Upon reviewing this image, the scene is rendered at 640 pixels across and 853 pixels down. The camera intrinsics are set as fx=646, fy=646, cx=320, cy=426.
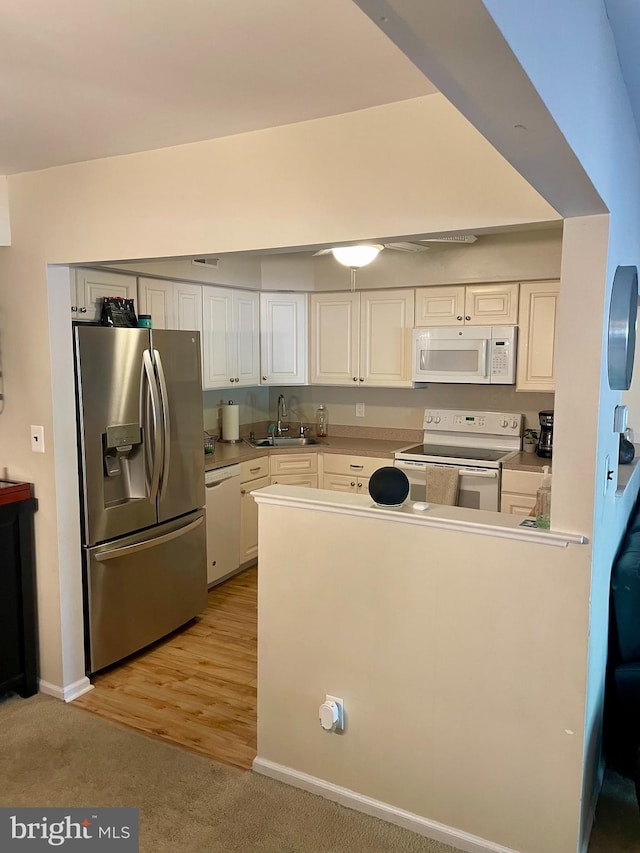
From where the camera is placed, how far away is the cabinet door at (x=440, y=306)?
452cm

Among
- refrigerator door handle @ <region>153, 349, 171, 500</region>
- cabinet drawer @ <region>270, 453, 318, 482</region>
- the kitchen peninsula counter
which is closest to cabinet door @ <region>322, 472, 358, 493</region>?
cabinet drawer @ <region>270, 453, 318, 482</region>

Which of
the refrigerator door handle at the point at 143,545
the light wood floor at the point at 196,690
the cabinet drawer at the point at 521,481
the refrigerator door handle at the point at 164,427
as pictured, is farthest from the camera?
the cabinet drawer at the point at 521,481

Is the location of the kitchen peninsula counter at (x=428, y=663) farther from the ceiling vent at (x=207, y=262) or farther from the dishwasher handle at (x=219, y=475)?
the ceiling vent at (x=207, y=262)

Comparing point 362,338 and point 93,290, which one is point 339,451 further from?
point 93,290

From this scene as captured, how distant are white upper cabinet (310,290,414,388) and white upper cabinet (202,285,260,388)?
0.48m

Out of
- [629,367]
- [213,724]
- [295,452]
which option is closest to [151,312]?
[295,452]

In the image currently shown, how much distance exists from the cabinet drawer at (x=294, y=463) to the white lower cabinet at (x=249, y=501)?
0.06 meters

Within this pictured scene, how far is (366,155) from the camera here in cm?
212

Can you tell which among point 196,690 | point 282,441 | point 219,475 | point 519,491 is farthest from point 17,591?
point 519,491

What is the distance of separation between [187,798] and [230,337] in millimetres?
3126

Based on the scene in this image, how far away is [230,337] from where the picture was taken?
15.7 ft

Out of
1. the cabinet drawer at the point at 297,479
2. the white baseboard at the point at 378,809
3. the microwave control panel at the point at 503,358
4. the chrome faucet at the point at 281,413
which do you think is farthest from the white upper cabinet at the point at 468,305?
the white baseboard at the point at 378,809

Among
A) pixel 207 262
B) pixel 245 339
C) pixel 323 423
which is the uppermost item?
pixel 207 262

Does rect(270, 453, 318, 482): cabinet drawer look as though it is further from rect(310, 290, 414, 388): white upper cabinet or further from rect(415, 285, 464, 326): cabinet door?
rect(415, 285, 464, 326): cabinet door
